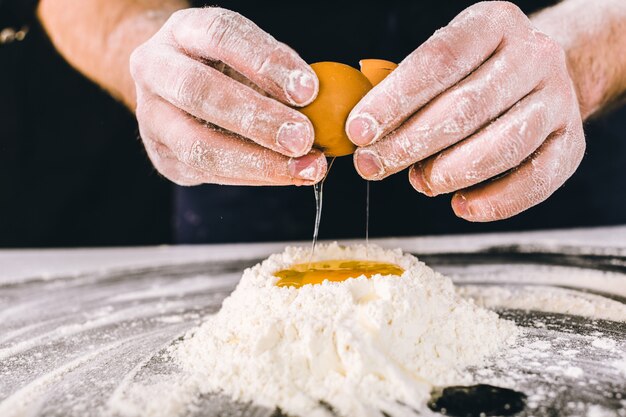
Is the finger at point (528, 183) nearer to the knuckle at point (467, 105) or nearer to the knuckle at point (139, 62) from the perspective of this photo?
the knuckle at point (467, 105)

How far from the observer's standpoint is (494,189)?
90 centimetres

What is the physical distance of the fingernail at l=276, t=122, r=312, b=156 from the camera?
0.78 m

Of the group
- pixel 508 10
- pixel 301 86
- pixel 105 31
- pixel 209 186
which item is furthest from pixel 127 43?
pixel 508 10

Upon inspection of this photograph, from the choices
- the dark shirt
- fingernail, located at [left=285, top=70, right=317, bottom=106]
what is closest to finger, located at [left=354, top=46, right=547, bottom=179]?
fingernail, located at [left=285, top=70, right=317, bottom=106]

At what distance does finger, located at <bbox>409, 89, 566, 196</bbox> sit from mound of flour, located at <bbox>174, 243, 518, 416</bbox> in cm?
16

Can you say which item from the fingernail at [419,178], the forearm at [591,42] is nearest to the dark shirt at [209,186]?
the forearm at [591,42]

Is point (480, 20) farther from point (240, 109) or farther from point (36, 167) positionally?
point (36, 167)

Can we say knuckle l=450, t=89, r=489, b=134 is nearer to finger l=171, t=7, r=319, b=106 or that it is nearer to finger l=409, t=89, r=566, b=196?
finger l=409, t=89, r=566, b=196

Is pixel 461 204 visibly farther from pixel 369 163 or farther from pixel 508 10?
pixel 508 10

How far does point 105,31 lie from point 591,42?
4.11 ft

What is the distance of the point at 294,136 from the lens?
0.78 meters

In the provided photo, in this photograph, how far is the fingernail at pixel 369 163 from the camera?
81cm

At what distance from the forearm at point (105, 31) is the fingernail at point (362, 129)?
91 cm

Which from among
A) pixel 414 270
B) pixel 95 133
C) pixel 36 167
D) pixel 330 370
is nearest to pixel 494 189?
pixel 414 270
